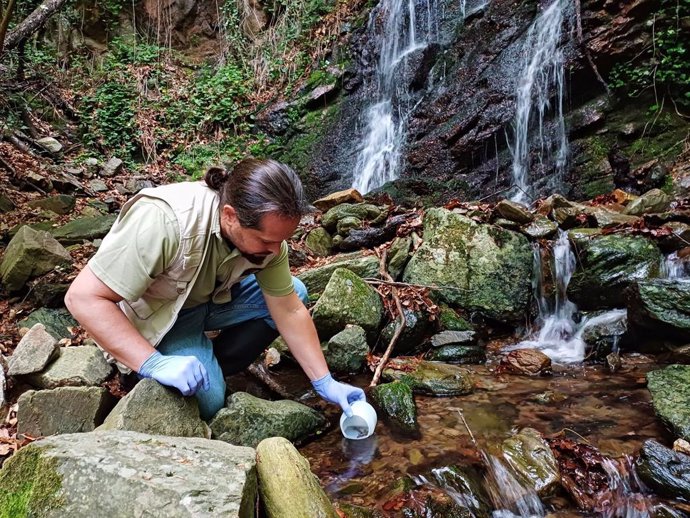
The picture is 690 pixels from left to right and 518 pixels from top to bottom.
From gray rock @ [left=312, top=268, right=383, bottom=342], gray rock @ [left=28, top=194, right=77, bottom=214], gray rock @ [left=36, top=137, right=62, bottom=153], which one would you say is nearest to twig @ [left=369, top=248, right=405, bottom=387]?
gray rock @ [left=312, top=268, right=383, bottom=342]

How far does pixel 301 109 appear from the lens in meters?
9.52

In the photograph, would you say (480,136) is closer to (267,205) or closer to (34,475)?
(267,205)

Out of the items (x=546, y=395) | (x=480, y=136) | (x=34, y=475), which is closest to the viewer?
(x=34, y=475)

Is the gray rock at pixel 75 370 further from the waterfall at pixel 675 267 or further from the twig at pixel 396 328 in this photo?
the waterfall at pixel 675 267

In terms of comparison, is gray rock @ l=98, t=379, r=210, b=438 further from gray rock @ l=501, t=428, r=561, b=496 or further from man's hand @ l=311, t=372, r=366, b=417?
gray rock @ l=501, t=428, r=561, b=496

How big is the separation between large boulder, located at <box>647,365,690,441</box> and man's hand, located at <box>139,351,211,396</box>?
2.30 metres

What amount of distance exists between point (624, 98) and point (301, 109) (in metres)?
5.60

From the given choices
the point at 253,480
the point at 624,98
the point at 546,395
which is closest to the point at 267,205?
the point at 253,480

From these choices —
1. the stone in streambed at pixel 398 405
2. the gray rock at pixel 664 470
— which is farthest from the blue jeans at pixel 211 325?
the gray rock at pixel 664 470

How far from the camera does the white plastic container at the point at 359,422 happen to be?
2.42m

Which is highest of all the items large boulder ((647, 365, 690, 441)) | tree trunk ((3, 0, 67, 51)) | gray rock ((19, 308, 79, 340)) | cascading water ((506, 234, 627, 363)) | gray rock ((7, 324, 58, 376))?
tree trunk ((3, 0, 67, 51))

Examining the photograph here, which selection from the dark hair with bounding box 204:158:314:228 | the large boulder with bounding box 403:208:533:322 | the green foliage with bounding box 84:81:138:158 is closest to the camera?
the dark hair with bounding box 204:158:314:228

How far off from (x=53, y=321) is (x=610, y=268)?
178 inches

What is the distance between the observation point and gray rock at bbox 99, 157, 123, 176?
8258mm
